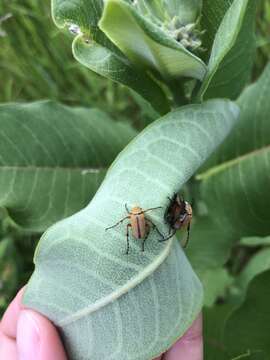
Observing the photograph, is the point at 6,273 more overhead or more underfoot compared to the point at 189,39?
more underfoot

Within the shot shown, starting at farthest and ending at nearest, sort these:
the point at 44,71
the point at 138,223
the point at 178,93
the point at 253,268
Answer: the point at 44,71 → the point at 253,268 → the point at 178,93 → the point at 138,223

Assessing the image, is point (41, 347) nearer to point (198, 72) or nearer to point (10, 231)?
point (198, 72)

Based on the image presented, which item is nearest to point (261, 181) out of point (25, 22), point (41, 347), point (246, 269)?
point (246, 269)

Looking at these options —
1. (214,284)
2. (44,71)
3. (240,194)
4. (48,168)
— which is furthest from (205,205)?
(44,71)

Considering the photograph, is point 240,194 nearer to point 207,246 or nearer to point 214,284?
point 207,246

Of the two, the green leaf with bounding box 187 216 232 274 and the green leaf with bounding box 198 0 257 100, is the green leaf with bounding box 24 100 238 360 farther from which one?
the green leaf with bounding box 187 216 232 274

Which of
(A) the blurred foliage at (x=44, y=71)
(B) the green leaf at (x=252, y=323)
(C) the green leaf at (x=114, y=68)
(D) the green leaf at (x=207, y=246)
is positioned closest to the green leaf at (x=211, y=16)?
(C) the green leaf at (x=114, y=68)
